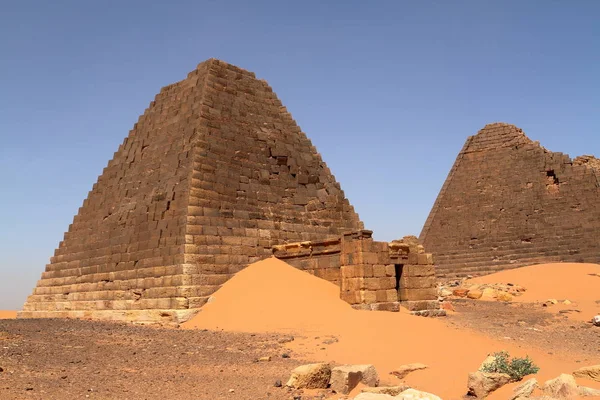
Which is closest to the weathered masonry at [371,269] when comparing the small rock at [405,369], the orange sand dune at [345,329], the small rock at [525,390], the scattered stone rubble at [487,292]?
the orange sand dune at [345,329]

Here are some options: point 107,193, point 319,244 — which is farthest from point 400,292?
point 107,193

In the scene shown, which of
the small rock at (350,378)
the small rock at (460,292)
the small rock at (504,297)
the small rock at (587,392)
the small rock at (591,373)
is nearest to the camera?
the small rock at (587,392)

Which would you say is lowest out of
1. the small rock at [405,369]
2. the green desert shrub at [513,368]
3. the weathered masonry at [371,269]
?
the small rock at [405,369]

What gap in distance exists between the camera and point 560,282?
22328 mm

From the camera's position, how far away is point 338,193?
59.8ft

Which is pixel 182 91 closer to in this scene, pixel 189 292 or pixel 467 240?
pixel 189 292

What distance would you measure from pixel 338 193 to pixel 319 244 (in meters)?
4.62

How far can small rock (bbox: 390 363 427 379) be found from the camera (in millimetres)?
7611

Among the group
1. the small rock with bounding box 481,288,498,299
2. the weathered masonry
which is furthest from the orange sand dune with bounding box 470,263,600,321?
the weathered masonry

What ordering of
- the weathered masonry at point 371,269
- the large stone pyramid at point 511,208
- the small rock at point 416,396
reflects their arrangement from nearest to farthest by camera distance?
the small rock at point 416,396 → the weathered masonry at point 371,269 → the large stone pyramid at point 511,208

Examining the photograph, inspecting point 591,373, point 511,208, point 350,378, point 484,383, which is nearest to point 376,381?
point 350,378

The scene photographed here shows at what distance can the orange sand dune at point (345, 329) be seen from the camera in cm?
811

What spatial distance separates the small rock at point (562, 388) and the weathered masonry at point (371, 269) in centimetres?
648

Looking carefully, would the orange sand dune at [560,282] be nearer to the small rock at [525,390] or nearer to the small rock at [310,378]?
the small rock at [525,390]
